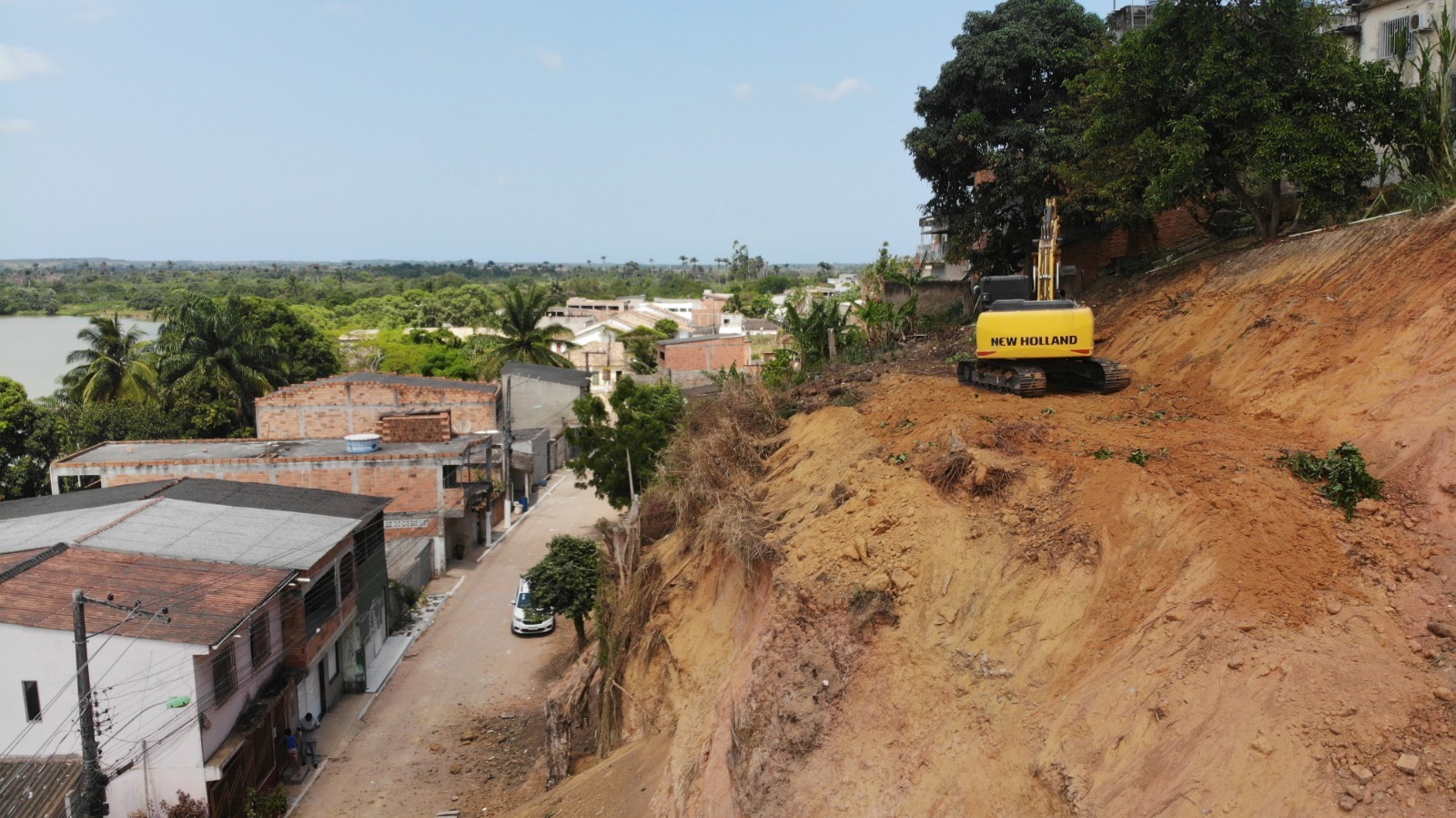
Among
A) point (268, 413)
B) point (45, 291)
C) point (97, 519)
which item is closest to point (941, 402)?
point (97, 519)

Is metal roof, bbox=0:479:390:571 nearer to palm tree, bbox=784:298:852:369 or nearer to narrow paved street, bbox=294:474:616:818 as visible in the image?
narrow paved street, bbox=294:474:616:818

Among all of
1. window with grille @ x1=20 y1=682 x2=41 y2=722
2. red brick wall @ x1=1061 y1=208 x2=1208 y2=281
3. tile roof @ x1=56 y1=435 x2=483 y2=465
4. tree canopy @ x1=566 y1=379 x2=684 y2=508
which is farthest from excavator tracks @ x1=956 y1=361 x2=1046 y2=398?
tile roof @ x1=56 y1=435 x2=483 y2=465

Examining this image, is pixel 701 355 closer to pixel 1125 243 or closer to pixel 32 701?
pixel 1125 243

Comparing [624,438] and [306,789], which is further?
[624,438]

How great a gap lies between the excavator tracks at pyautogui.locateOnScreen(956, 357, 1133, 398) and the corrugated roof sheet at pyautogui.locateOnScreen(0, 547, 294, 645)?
541 inches

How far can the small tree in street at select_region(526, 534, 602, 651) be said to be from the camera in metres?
22.9

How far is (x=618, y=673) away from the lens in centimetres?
1733

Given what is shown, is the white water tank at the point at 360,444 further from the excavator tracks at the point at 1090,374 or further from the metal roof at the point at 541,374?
the excavator tracks at the point at 1090,374

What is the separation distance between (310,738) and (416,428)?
55.1 feet

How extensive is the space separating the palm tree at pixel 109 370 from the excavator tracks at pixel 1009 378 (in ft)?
125

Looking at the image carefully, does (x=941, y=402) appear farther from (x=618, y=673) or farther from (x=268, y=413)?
(x=268, y=413)

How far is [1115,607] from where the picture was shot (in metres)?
9.60

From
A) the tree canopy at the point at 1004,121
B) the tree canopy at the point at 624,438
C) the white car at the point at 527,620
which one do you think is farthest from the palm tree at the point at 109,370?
the tree canopy at the point at 1004,121

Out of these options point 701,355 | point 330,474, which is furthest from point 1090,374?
point 701,355
